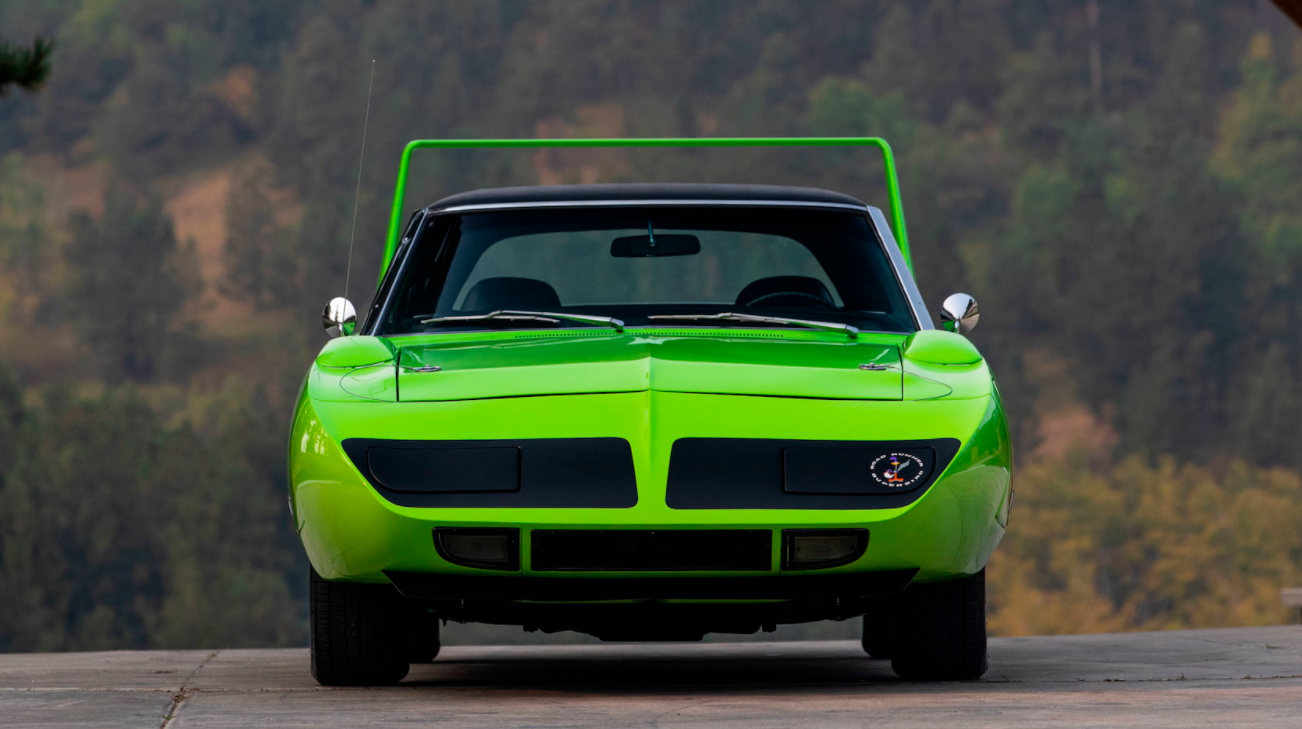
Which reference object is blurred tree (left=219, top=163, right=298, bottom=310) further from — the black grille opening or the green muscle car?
the black grille opening

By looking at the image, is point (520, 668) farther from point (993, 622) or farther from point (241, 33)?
point (241, 33)

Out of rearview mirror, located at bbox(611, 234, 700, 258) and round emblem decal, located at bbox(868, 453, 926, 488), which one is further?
rearview mirror, located at bbox(611, 234, 700, 258)

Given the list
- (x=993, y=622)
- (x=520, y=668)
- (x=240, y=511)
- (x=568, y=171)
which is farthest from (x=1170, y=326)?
(x=520, y=668)

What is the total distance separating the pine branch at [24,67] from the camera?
12977 millimetres

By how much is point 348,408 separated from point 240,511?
88.5 metres

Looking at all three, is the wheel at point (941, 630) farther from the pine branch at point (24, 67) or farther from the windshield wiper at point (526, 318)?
the pine branch at point (24, 67)

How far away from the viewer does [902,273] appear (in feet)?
18.4

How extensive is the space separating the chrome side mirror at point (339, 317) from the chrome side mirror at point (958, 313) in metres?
1.88

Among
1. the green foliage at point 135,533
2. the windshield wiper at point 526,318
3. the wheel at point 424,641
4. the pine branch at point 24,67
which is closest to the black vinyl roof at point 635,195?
the windshield wiper at point 526,318

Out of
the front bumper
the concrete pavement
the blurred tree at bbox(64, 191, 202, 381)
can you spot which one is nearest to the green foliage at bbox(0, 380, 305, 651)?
the blurred tree at bbox(64, 191, 202, 381)

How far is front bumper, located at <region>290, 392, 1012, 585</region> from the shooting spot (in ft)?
13.8

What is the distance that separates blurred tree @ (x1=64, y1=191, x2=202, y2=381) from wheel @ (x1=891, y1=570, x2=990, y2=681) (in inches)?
4917

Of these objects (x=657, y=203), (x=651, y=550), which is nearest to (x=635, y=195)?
(x=657, y=203)

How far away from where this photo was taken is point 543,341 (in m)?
4.94
